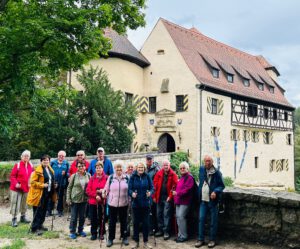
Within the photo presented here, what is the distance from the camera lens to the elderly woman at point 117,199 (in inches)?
237

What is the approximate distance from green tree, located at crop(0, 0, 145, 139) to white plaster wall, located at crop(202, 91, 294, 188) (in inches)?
644

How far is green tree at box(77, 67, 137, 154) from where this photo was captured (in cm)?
1764

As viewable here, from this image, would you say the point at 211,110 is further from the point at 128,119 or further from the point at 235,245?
the point at 235,245

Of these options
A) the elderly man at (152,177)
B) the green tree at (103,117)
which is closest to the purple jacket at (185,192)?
the elderly man at (152,177)

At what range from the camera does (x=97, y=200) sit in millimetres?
6348

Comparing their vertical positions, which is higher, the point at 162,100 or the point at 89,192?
the point at 162,100

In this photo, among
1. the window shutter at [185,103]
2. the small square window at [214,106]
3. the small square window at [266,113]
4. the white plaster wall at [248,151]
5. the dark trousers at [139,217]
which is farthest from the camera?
the small square window at [266,113]

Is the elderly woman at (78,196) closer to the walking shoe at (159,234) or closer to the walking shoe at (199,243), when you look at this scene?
the walking shoe at (159,234)

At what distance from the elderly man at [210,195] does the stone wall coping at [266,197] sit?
0.89 feet

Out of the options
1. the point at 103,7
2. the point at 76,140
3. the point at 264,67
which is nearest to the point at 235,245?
the point at 103,7

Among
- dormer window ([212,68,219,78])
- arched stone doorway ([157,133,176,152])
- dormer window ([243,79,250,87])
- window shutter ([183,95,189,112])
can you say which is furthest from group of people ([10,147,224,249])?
dormer window ([243,79,250,87])

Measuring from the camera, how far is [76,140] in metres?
17.2

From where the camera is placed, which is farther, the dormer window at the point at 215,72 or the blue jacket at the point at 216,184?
the dormer window at the point at 215,72

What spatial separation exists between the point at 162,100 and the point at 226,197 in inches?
753
